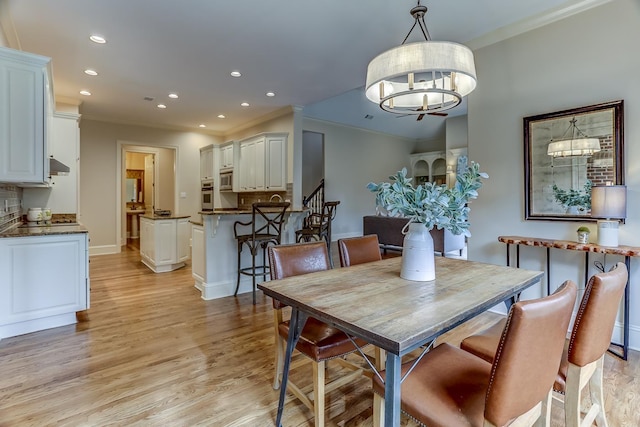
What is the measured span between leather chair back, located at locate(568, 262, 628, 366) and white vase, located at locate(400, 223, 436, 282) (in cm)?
63

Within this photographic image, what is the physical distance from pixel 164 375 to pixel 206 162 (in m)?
5.82

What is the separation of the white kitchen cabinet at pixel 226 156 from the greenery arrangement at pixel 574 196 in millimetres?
5464

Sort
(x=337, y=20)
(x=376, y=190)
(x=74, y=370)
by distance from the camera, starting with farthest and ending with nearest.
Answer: (x=337, y=20)
(x=74, y=370)
(x=376, y=190)

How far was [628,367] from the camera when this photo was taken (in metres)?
2.30

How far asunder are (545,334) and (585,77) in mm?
2766

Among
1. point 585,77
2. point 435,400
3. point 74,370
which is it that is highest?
point 585,77

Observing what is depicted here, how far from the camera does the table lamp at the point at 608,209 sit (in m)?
2.38

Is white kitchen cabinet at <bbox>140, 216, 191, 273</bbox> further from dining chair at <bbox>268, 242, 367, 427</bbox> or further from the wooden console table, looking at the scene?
the wooden console table

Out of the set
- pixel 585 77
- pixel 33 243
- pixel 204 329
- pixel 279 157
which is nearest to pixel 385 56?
pixel 585 77

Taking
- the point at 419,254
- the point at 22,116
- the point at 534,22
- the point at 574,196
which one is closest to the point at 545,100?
the point at 534,22

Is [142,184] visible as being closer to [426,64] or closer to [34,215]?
[34,215]

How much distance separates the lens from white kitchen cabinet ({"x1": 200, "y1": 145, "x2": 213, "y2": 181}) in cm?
719

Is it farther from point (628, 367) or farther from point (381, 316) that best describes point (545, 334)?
point (628, 367)

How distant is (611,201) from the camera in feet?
7.84
